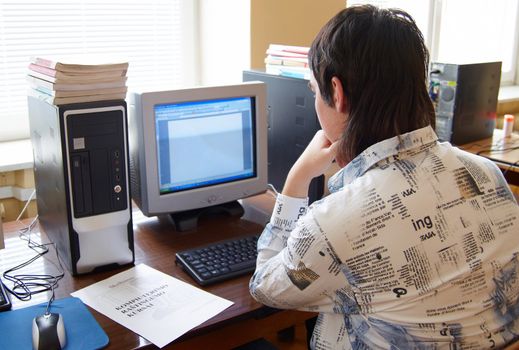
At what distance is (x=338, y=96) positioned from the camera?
3.50 feet

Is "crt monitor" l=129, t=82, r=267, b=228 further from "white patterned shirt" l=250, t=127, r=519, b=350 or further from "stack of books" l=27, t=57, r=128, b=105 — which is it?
"white patterned shirt" l=250, t=127, r=519, b=350

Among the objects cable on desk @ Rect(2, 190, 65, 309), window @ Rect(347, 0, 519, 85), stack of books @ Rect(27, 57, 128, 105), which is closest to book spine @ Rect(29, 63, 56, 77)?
stack of books @ Rect(27, 57, 128, 105)

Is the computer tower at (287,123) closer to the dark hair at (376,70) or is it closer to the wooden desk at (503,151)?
the dark hair at (376,70)

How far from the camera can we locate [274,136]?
1.89 metres

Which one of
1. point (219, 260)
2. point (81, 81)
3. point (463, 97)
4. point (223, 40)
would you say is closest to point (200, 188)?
point (219, 260)

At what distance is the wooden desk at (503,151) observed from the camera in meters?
2.39

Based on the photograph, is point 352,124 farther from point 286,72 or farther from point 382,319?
point 286,72

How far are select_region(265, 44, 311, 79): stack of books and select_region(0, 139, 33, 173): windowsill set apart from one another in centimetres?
89

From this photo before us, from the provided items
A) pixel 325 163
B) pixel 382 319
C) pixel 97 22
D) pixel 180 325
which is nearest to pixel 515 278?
pixel 382 319

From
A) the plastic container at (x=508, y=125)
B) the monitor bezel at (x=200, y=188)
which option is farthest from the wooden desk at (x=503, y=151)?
the monitor bezel at (x=200, y=188)

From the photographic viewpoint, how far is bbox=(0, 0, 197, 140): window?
2053mm

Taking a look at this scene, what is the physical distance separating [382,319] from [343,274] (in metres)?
0.10

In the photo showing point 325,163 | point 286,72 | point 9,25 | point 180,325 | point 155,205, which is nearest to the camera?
point 180,325

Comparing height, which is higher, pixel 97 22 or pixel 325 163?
pixel 97 22
